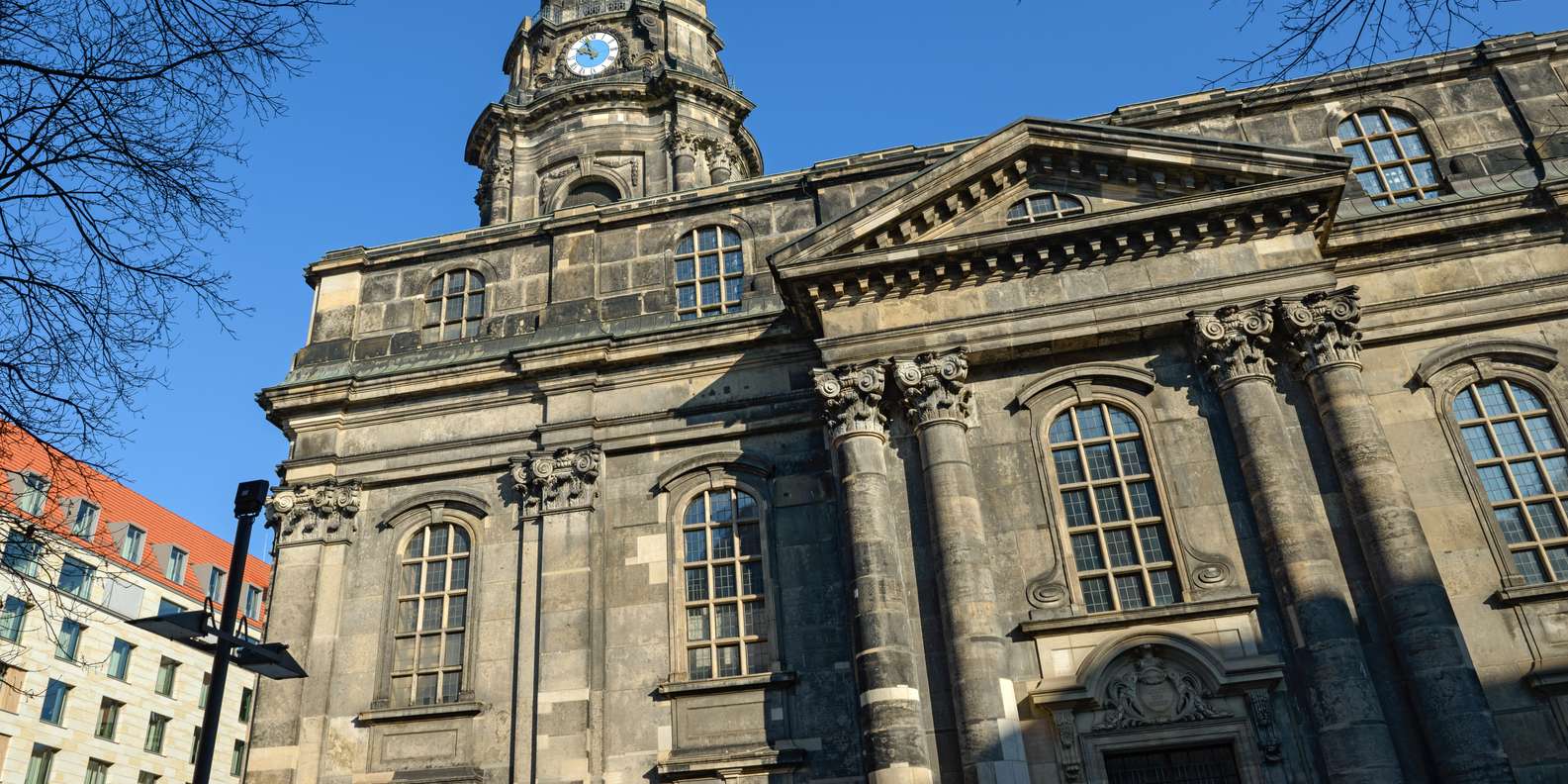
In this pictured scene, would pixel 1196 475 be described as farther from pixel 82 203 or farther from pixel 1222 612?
pixel 82 203

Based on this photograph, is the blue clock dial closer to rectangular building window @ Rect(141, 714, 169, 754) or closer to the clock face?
the clock face

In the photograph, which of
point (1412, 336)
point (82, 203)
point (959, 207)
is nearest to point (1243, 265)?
point (1412, 336)

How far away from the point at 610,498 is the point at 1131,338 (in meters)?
10.0

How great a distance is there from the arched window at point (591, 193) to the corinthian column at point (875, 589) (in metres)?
17.9

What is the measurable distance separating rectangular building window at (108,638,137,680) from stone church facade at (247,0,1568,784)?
27982 millimetres

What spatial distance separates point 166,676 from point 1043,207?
142ft

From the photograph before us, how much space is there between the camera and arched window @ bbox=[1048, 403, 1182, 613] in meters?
17.8

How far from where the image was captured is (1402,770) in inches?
612

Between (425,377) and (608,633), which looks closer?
(608,633)

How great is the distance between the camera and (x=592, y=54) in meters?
39.2

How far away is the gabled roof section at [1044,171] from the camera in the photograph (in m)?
19.2

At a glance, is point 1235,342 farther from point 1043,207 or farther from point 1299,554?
point 1043,207

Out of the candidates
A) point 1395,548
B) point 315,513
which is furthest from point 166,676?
point 1395,548

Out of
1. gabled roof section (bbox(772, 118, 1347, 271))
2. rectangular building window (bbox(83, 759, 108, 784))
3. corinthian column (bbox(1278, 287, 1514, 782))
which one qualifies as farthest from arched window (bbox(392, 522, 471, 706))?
rectangular building window (bbox(83, 759, 108, 784))
